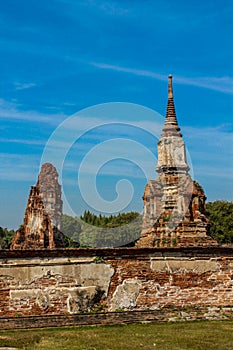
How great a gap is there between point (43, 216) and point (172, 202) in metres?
5.94

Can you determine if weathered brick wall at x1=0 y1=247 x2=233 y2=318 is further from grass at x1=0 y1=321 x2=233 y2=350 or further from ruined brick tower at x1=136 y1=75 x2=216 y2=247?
ruined brick tower at x1=136 y1=75 x2=216 y2=247

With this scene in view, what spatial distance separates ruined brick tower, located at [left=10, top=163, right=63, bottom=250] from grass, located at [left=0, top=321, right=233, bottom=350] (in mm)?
11102

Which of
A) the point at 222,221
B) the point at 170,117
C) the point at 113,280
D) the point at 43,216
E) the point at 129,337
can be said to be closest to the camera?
the point at 129,337

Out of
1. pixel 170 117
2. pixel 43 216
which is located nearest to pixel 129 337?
pixel 43 216

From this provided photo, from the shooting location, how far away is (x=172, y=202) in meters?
22.9

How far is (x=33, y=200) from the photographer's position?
24.2m

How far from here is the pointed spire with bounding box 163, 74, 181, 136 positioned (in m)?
25.1

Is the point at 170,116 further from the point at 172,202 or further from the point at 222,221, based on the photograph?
the point at 222,221

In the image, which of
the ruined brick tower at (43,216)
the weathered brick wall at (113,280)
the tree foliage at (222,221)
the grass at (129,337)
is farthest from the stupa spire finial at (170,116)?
the tree foliage at (222,221)

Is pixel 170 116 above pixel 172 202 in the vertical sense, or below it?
above

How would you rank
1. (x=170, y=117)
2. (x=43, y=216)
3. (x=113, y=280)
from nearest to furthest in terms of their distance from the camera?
(x=113, y=280)
(x=43, y=216)
(x=170, y=117)

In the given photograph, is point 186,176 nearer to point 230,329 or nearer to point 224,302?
point 224,302

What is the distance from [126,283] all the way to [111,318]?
1302mm

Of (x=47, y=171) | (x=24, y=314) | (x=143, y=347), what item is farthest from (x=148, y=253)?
(x=47, y=171)
